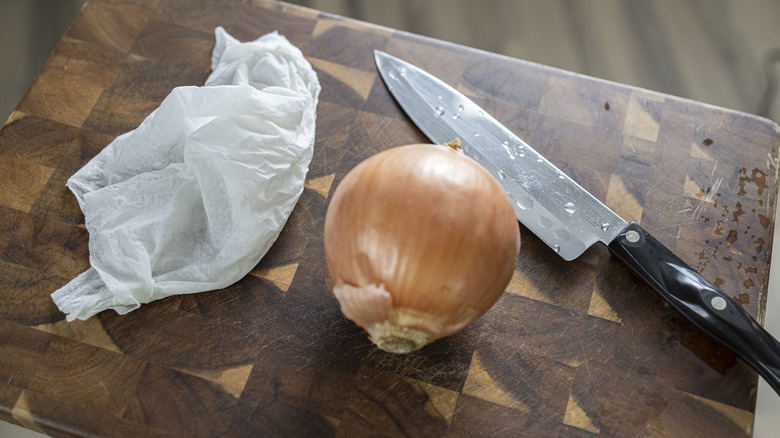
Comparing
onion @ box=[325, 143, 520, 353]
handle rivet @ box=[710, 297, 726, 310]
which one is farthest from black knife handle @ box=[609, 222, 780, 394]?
onion @ box=[325, 143, 520, 353]

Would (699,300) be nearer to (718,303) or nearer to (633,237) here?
(718,303)

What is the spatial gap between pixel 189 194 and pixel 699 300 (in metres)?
0.78

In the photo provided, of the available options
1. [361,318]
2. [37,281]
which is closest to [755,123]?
[361,318]

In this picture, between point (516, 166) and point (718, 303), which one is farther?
point (516, 166)

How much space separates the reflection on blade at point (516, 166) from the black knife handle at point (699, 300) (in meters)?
0.04

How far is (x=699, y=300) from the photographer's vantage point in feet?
3.14

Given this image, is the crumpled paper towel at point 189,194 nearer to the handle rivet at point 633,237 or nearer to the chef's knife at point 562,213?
the chef's knife at point 562,213

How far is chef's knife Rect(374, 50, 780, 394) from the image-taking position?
36.9 inches

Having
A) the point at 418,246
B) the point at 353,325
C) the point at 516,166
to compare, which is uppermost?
the point at 418,246

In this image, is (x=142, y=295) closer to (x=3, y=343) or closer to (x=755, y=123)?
(x=3, y=343)

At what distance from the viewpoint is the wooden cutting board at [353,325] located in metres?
0.94

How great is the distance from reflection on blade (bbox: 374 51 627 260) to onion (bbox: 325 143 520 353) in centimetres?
21

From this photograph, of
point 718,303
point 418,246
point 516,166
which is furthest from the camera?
point 516,166

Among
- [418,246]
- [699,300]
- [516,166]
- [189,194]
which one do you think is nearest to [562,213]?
[516,166]
